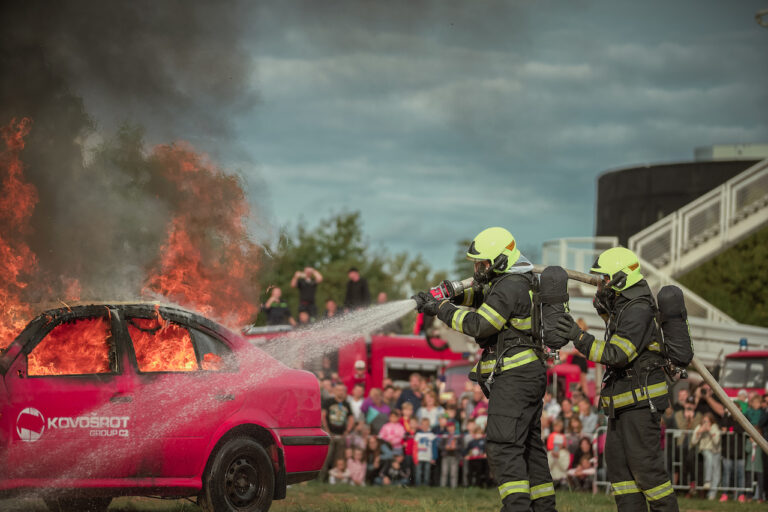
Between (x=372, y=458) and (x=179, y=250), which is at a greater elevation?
(x=179, y=250)

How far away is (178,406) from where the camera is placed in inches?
290

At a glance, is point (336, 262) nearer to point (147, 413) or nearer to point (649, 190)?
point (649, 190)

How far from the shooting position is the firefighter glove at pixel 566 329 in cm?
689

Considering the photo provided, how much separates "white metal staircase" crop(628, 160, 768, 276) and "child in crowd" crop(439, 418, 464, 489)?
10083 millimetres

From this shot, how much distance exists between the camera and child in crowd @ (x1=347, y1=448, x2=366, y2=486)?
13.6m

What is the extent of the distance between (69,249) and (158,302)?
1.32m

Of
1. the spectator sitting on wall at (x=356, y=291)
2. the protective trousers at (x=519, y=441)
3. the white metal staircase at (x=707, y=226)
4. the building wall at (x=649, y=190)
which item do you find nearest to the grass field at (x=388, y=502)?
the protective trousers at (x=519, y=441)

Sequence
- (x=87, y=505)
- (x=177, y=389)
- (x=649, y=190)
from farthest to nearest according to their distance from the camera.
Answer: (x=649, y=190) < (x=87, y=505) < (x=177, y=389)

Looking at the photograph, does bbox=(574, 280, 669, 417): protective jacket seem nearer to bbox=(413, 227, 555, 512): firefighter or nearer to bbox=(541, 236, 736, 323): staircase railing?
bbox=(413, 227, 555, 512): firefighter

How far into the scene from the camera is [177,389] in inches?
290

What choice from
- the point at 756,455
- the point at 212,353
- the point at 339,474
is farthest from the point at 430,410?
the point at 212,353

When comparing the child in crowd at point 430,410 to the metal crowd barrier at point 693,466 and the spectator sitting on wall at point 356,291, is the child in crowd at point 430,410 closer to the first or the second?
the metal crowd barrier at point 693,466

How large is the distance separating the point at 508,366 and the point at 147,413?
2.80 m

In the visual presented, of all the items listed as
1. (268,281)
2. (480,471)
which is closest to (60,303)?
(268,281)
